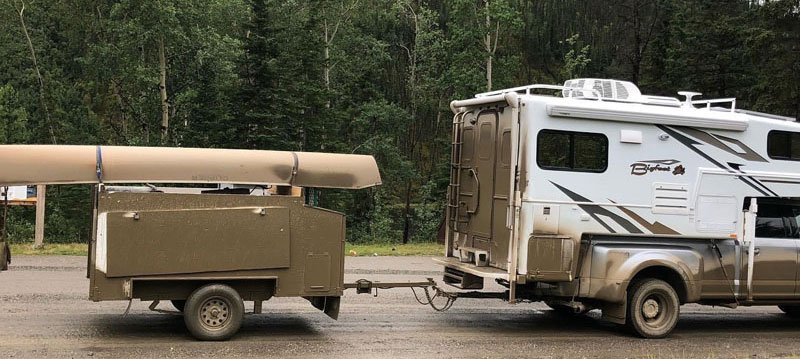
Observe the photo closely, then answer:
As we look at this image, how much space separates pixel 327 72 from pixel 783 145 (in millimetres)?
29262

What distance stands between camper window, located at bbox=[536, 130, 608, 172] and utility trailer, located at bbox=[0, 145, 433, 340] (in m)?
2.64

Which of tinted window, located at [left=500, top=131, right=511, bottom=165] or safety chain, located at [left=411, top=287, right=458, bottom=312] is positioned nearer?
tinted window, located at [left=500, top=131, right=511, bottom=165]

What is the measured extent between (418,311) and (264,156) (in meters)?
3.73

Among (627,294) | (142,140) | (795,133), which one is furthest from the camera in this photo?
(142,140)

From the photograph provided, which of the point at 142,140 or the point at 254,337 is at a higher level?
the point at 142,140

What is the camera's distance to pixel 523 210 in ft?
32.7

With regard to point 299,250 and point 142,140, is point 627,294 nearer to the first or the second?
point 299,250

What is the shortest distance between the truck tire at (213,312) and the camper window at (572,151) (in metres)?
4.22

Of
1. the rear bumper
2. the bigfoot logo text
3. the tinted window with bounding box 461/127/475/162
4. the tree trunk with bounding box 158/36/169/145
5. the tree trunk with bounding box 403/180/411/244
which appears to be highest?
the tree trunk with bounding box 158/36/169/145

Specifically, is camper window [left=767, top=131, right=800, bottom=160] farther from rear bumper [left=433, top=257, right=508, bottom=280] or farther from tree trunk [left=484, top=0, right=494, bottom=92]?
tree trunk [left=484, top=0, right=494, bottom=92]

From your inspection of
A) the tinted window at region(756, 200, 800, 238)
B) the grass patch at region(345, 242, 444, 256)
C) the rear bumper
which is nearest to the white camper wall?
the tinted window at region(756, 200, 800, 238)

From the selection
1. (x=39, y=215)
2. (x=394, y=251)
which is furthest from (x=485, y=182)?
(x=39, y=215)

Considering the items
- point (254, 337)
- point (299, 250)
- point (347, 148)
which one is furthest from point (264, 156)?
point (347, 148)

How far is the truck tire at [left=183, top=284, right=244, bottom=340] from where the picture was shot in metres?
9.06
